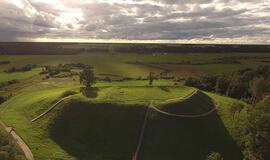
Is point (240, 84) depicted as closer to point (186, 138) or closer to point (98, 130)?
point (186, 138)

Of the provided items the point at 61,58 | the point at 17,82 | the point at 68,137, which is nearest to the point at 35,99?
the point at 68,137

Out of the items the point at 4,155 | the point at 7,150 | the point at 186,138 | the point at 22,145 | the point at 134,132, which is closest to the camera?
the point at 4,155

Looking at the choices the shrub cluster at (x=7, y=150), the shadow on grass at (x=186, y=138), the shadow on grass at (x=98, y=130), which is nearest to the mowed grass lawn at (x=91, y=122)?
the shadow on grass at (x=98, y=130)

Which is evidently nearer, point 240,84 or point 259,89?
point 259,89

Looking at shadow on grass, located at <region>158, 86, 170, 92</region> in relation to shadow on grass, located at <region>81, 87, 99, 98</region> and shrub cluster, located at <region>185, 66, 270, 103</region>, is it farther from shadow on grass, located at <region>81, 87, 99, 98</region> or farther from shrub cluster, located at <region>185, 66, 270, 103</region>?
shrub cluster, located at <region>185, 66, 270, 103</region>

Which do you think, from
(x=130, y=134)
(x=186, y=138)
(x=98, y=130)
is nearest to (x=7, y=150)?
(x=98, y=130)

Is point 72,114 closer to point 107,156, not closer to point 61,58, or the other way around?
point 107,156
